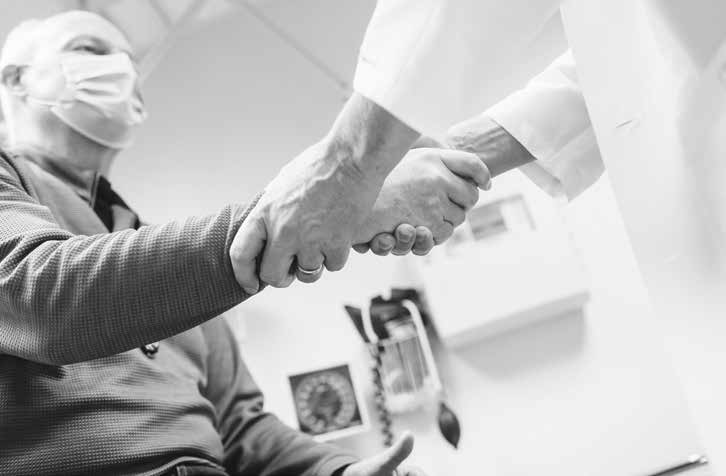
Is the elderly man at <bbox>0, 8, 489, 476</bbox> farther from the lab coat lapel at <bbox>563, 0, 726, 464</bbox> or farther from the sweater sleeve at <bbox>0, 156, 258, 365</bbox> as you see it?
the lab coat lapel at <bbox>563, 0, 726, 464</bbox>

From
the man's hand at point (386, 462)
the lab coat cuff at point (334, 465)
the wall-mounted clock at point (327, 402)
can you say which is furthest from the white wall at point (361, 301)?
the man's hand at point (386, 462)

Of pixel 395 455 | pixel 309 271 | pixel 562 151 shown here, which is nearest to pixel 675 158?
pixel 562 151

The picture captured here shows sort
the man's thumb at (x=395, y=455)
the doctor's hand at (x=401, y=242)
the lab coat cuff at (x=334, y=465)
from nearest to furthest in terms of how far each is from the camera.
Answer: the doctor's hand at (x=401, y=242)
the man's thumb at (x=395, y=455)
the lab coat cuff at (x=334, y=465)

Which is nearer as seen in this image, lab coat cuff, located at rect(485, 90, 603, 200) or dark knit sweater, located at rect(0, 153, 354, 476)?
dark knit sweater, located at rect(0, 153, 354, 476)

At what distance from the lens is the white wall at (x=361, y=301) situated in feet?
5.32

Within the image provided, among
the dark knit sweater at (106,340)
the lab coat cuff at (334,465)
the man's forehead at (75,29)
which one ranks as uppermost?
the man's forehead at (75,29)

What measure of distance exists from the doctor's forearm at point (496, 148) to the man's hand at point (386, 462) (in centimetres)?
41

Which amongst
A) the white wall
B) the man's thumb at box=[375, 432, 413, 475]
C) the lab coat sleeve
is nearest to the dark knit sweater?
the man's thumb at box=[375, 432, 413, 475]

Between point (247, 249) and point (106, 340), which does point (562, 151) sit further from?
point (106, 340)

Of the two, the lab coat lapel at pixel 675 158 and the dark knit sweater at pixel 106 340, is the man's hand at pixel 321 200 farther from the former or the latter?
the lab coat lapel at pixel 675 158

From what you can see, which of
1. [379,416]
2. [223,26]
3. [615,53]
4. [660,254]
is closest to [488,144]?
[615,53]

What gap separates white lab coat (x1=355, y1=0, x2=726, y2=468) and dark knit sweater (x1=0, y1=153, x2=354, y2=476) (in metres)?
0.25

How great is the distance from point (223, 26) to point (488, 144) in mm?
1461

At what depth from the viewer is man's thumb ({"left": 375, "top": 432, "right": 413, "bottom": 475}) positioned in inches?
37.3
